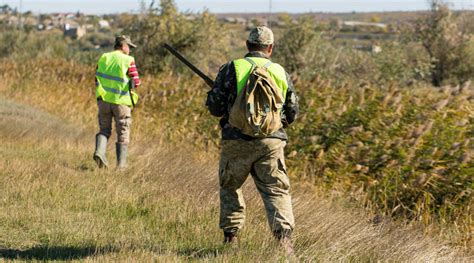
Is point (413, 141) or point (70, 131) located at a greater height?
point (413, 141)

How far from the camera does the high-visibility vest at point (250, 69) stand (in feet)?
16.8

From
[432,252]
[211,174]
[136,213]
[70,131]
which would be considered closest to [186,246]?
[136,213]

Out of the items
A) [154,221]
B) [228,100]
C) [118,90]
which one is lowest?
[154,221]

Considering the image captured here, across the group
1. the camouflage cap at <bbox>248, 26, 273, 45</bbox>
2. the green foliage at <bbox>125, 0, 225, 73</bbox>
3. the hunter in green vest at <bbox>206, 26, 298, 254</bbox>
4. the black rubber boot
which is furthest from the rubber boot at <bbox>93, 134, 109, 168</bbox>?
the green foliage at <bbox>125, 0, 225, 73</bbox>

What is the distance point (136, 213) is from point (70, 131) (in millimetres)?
5811

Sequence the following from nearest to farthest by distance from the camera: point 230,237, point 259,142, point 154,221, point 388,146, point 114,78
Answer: point 259,142
point 230,237
point 154,221
point 388,146
point 114,78

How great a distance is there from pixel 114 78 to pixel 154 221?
3269mm

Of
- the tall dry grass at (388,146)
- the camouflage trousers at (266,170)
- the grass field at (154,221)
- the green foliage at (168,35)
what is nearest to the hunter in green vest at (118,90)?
the grass field at (154,221)

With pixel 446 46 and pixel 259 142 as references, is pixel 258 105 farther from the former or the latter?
pixel 446 46

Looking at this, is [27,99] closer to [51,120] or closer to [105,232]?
[51,120]

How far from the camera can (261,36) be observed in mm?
5305

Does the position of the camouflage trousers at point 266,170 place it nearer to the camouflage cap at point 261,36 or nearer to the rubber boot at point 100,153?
the camouflage cap at point 261,36

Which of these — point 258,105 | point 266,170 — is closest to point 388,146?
point 266,170

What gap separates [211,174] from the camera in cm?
859
